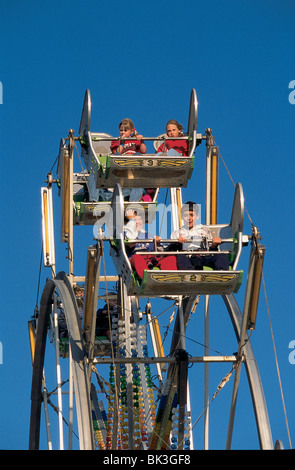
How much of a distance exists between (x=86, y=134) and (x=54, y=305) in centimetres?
307

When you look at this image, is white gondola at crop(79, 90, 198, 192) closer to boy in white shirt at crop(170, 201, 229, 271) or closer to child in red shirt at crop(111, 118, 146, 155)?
child in red shirt at crop(111, 118, 146, 155)

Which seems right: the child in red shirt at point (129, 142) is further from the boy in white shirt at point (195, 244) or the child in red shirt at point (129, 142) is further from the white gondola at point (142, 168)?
the boy in white shirt at point (195, 244)

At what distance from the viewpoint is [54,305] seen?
1178 inches

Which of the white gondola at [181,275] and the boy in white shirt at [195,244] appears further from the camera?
the boy in white shirt at [195,244]

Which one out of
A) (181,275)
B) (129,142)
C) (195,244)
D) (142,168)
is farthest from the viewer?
(129,142)

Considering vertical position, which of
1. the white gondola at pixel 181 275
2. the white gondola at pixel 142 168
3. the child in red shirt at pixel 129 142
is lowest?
the white gondola at pixel 181 275

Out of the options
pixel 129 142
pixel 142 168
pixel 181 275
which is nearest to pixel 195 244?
pixel 181 275

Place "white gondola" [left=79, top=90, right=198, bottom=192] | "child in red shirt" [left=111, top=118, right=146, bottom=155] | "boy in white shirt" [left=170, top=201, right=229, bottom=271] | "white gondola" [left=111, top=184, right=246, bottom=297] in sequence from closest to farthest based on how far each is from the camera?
1. "white gondola" [left=111, top=184, right=246, bottom=297]
2. "boy in white shirt" [left=170, top=201, right=229, bottom=271]
3. "white gondola" [left=79, top=90, right=198, bottom=192]
4. "child in red shirt" [left=111, top=118, right=146, bottom=155]

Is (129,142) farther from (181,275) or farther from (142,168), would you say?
(181,275)

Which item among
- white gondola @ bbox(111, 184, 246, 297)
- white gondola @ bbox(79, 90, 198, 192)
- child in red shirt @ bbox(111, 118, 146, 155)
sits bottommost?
white gondola @ bbox(111, 184, 246, 297)

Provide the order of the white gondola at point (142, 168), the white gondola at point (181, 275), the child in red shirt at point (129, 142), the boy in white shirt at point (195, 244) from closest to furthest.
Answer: the white gondola at point (181, 275)
the boy in white shirt at point (195, 244)
the white gondola at point (142, 168)
the child in red shirt at point (129, 142)
